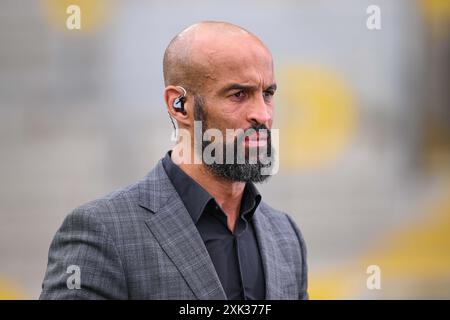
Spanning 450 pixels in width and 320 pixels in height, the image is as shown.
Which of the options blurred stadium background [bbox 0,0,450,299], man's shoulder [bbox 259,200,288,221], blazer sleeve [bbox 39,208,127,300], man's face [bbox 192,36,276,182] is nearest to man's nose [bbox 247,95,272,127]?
man's face [bbox 192,36,276,182]

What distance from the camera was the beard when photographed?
162cm

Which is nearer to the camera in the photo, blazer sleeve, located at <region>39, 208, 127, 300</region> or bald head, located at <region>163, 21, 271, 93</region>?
blazer sleeve, located at <region>39, 208, 127, 300</region>

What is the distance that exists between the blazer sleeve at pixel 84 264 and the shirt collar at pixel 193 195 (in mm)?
256

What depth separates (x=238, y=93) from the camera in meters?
1.60

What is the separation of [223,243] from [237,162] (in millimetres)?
222

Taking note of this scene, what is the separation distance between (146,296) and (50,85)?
2.85 metres

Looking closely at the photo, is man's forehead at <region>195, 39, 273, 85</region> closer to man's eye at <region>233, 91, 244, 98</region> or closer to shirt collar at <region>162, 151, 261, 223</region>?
man's eye at <region>233, 91, 244, 98</region>

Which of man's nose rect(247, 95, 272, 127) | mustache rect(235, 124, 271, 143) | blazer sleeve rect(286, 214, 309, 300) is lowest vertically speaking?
blazer sleeve rect(286, 214, 309, 300)

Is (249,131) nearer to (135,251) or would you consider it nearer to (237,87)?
Result: (237,87)

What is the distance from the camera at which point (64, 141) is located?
400 centimetres

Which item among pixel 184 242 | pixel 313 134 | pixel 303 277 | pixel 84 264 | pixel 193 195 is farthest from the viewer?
pixel 313 134

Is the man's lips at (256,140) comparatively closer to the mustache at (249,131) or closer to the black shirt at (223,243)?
the mustache at (249,131)

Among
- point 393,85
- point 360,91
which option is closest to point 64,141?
point 360,91

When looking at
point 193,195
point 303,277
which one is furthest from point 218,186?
point 303,277
